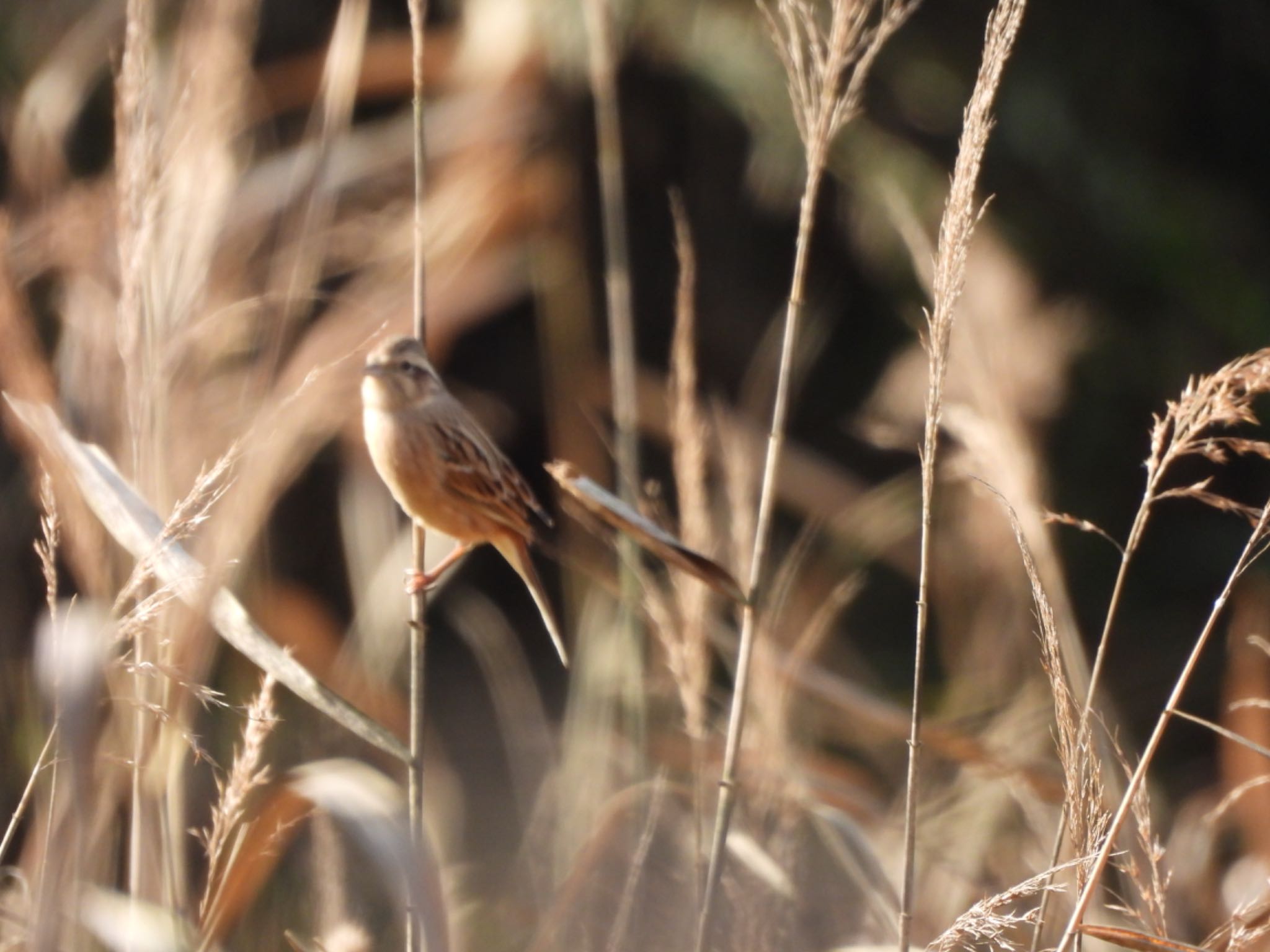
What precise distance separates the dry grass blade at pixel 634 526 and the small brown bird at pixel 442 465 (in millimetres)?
979

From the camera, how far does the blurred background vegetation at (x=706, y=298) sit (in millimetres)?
2516

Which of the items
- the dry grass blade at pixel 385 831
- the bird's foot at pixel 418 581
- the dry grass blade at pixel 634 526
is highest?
the dry grass blade at pixel 634 526

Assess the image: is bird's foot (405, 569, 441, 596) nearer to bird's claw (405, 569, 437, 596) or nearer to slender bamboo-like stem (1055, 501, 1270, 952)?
bird's claw (405, 569, 437, 596)

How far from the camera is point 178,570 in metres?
1.53

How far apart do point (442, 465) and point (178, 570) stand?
43.9 inches

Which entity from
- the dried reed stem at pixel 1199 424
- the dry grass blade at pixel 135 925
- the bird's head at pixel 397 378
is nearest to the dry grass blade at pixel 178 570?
the dry grass blade at pixel 135 925

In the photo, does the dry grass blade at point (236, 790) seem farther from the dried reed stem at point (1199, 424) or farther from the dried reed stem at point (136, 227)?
the dried reed stem at point (1199, 424)

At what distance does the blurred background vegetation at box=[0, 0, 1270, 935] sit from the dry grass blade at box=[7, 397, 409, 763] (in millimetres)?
102

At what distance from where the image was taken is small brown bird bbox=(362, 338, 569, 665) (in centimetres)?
259

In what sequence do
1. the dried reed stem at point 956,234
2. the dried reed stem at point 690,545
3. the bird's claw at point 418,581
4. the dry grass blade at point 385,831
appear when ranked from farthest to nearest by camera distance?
the dried reed stem at point 690,545, the bird's claw at point 418,581, the dried reed stem at point 956,234, the dry grass blade at point 385,831

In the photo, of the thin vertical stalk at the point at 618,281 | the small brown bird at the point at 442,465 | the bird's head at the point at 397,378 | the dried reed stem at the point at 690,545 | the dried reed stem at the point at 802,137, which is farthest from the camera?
the small brown bird at the point at 442,465

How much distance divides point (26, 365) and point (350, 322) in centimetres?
56

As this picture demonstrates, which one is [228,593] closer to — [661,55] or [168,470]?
[168,470]

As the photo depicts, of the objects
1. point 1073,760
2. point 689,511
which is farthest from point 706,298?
point 1073,760
